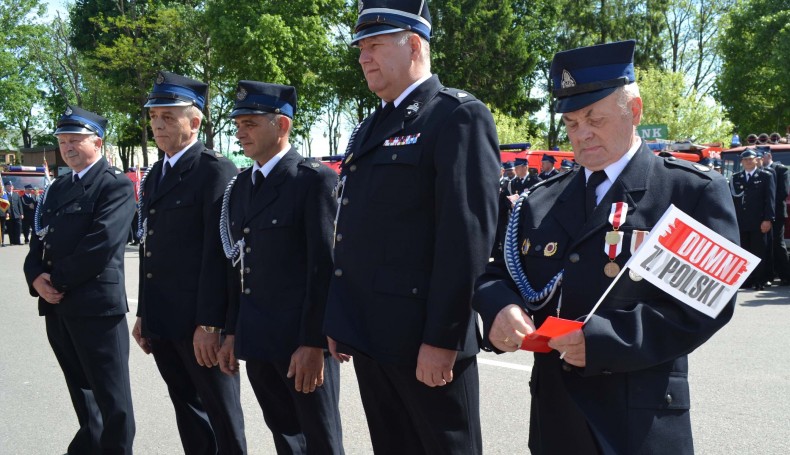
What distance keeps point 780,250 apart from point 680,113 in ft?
96.7

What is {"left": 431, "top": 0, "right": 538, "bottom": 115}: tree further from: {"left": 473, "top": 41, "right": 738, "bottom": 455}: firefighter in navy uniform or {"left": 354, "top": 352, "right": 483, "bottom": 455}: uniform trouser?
{"left": 473, "top": 41, "right": 738, "bottom": 455}: firefighter in navy uniform

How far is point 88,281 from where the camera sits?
4.25 meters

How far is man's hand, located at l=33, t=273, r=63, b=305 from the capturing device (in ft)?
13.8

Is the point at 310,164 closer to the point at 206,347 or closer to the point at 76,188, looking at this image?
the point at 206,347

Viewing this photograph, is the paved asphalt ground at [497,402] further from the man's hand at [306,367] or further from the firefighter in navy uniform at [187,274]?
the man's hand at [306,367]

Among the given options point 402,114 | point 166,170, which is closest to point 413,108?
point 402,114

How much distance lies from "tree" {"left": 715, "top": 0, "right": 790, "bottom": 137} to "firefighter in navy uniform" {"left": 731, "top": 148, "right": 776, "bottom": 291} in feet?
91.8

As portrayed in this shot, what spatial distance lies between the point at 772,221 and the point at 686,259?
11208 mm

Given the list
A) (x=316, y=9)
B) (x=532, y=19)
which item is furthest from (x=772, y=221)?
(x=532, y=19)

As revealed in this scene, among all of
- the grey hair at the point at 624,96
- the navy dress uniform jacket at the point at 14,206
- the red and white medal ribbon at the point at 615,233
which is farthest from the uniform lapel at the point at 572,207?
the navy dress uniform jacket at the point at 14,206

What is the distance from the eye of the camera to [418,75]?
2.85m

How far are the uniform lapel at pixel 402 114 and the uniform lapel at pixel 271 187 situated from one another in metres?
0.76

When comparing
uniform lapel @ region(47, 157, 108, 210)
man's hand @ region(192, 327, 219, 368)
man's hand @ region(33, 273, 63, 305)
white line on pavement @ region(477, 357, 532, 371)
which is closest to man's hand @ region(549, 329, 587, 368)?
man's hand @ region(192, 327, 219, 368)

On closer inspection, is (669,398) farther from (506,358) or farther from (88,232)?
(506,358)
